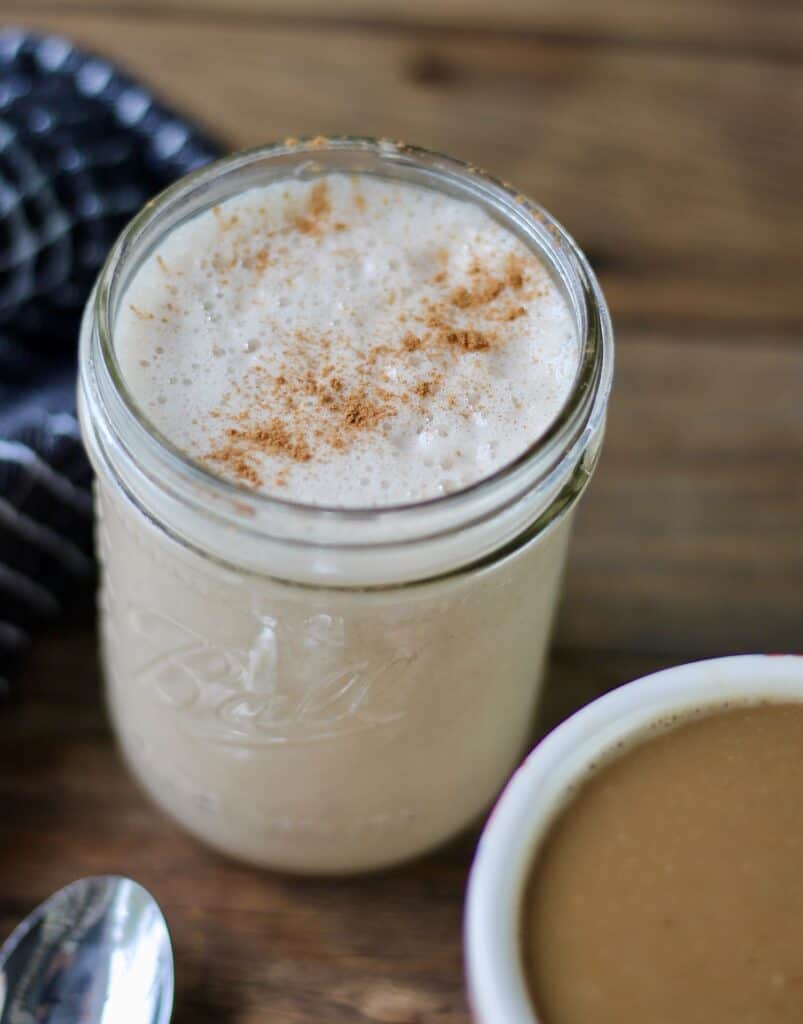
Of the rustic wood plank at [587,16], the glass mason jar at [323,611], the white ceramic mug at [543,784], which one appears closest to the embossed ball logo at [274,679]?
the glass mason jar at [323,611]

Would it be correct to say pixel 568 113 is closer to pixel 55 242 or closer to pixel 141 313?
pixel 55 242

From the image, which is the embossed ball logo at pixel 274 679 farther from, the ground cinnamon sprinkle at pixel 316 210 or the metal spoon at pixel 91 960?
the ground cinnamon sprinkle at pixel 316 210

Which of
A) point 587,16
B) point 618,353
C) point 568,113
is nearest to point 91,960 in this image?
point 618,353

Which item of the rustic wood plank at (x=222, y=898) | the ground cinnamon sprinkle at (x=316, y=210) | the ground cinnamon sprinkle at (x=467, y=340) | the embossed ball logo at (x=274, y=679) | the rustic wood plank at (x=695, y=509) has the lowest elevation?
the rustic wood plank at (x=222, y=898)

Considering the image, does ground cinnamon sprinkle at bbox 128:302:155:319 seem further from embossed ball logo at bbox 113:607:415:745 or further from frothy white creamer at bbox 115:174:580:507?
embossed ball logo at bbox 113:607:415:745

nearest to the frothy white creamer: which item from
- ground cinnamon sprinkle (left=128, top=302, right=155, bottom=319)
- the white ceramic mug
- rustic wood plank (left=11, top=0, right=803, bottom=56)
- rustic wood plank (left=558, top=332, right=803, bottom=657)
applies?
ground cinnamon sprinkle (left=128, top=302, right=155, bottom=319)
